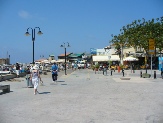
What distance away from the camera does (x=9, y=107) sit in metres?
10.5

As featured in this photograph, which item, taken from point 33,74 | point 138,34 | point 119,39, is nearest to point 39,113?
point 33,74

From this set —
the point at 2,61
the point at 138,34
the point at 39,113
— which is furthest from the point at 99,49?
the point at 39,113

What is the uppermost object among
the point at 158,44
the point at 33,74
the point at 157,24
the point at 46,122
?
the point at 157,24

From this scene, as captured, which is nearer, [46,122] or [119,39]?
[46,122]

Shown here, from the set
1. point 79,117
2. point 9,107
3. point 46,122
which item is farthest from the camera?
point 9,107

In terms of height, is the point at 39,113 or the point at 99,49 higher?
the point at 99,49

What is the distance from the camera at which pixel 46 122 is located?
800cm

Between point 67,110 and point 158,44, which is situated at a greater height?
point 158,44

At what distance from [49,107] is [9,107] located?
1.33m

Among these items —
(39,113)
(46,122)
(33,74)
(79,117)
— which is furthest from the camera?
(33,74)

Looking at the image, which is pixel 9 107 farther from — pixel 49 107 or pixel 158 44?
pixel 158 44

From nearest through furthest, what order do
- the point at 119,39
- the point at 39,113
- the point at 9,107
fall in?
the point at 39,113 < the point at 9,107 < the point at 119,39

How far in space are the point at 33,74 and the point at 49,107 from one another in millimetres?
5340

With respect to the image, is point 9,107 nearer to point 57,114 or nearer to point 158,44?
point 57,114
